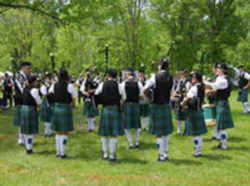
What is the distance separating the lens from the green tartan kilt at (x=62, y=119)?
271 inches

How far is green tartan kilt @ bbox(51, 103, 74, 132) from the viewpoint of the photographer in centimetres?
688

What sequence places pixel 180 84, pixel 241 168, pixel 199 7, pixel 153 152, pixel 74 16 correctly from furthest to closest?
pixel 199 7 → pixel 74 16 → pixel 180 84 → pixel 153 152 → pixel 241 168

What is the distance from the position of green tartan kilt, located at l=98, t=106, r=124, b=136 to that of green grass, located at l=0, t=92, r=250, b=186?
2.18ft

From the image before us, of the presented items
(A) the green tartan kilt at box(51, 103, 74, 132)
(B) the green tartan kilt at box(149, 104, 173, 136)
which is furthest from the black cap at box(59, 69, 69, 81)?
(B) the green tartan kilt at box(149, 104, 173, 136)

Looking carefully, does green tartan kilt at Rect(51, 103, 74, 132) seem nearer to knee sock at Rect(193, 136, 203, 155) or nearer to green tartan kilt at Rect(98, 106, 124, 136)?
green tartan kilt at Rect(98, 106, 124, 136)

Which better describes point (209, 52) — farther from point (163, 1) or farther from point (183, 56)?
point (163, 1)

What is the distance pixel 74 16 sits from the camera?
11.0 meters

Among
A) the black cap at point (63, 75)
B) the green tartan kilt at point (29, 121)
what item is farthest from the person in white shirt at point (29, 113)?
the black cap at point (63, 75)

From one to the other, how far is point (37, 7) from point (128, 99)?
20.3 feet

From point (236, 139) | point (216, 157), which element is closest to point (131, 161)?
point (216, 157)

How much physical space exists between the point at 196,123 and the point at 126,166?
189cm

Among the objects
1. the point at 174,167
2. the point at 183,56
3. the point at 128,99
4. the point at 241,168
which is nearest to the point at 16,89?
the point at 128,99

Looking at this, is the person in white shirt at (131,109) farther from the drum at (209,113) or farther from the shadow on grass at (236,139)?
the shadow on grass at (236,139)

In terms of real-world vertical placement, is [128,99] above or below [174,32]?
below
